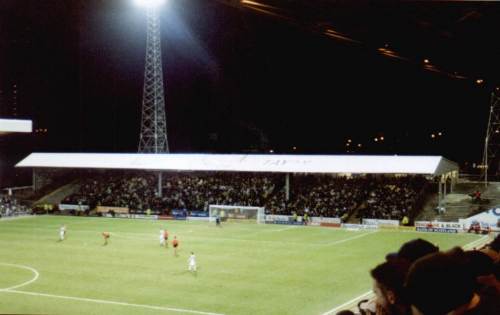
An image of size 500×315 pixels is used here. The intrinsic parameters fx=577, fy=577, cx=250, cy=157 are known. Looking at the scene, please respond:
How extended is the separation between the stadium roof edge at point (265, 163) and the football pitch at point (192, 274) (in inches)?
246

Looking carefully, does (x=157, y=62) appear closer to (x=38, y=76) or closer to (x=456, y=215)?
(x=38, y=76)

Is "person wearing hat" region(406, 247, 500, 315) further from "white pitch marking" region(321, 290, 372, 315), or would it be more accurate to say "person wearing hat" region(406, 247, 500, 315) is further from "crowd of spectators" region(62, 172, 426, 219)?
"crowd of spectators" region(62, 172, 426, 219)

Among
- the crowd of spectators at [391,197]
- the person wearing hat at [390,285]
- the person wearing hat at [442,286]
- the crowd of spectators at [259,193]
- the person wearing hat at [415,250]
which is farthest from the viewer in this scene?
the crowd of spectators at [259,193]

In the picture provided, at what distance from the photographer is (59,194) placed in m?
63.4

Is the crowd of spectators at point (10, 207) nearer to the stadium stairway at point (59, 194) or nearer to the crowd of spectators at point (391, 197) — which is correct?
the stadium stairway at point (59, 194)

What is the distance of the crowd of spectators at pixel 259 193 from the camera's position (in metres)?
49.3

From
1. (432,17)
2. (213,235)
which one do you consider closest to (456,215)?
(213,235)

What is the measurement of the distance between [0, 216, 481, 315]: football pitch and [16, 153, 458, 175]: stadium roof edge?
6.24m

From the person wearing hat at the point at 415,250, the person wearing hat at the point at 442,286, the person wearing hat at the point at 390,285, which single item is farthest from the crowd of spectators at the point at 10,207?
the person wearing hat at the point at 442,286

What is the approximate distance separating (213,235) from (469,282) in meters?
39.2

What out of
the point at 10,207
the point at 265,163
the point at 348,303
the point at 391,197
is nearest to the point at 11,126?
the point at 348,303

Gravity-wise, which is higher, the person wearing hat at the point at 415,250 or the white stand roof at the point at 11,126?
the white stand roof at the point at 11,126

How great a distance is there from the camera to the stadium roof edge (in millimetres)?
47219

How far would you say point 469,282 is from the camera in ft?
9.30
